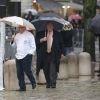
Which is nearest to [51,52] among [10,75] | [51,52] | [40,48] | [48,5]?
[51,52]

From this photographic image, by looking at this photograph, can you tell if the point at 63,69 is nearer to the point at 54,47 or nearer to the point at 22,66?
the point at 54,47

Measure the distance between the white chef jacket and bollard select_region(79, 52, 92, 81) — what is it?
3.78 m

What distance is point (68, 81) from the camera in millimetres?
19031

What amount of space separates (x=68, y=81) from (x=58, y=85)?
1.28m

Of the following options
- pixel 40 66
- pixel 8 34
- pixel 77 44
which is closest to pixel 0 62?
pixel 40 66

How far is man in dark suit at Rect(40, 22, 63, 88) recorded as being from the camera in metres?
16.8

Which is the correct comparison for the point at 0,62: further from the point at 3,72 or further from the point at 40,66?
the point at 40,66

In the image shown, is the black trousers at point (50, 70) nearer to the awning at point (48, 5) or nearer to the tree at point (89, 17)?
A: the tree at point (89, 17)

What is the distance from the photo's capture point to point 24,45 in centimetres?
1620

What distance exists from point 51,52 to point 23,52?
104 centimetres

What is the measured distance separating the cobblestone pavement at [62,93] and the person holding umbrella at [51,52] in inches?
13.3

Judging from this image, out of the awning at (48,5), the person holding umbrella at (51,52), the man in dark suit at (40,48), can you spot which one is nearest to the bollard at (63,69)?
the man in dark suit at (40,48)

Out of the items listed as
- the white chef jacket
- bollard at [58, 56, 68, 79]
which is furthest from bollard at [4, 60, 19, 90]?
bollard at [58, 56, 68, 79]

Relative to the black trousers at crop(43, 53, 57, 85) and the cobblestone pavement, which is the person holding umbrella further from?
the cobblestone pavement
